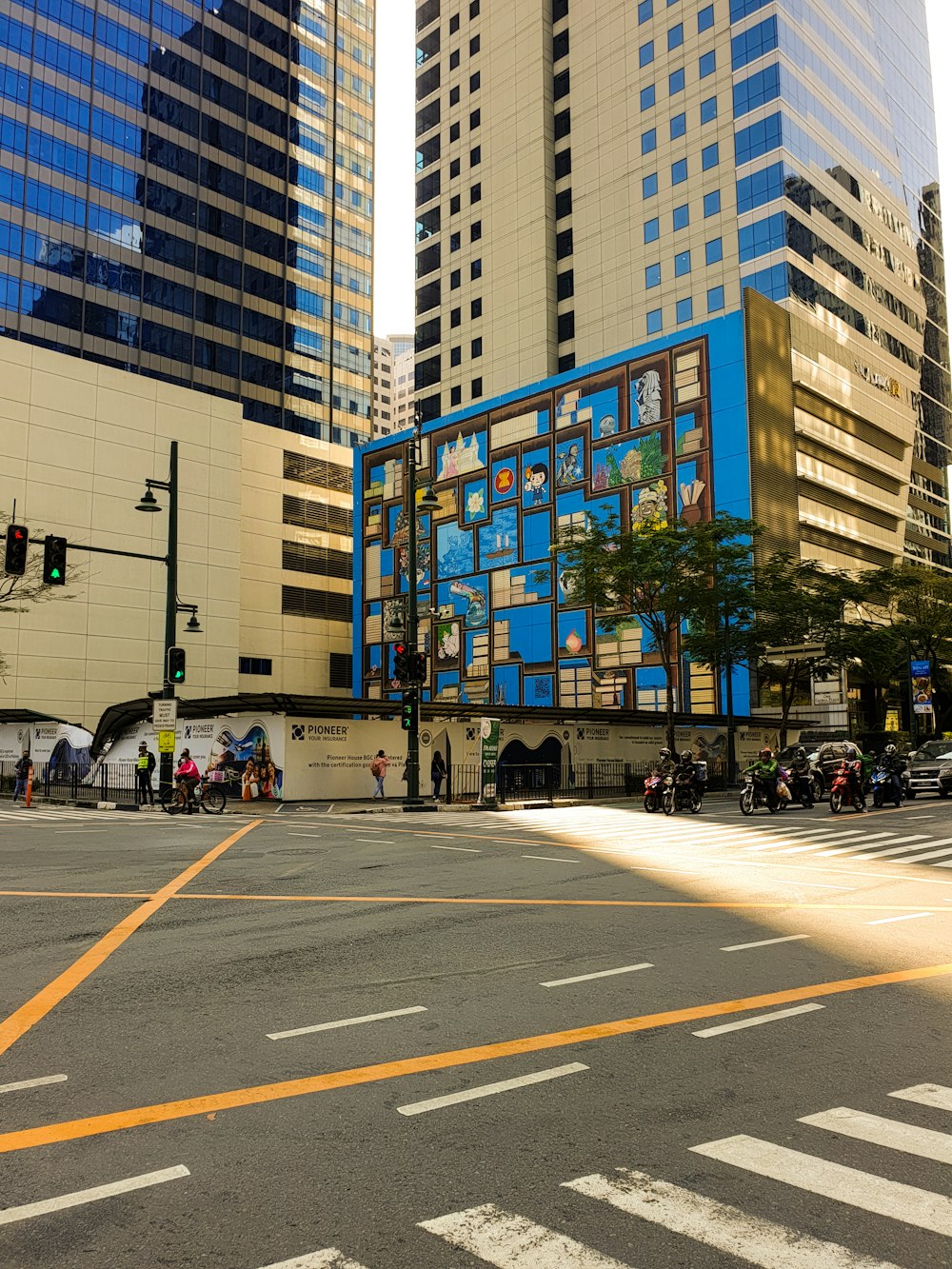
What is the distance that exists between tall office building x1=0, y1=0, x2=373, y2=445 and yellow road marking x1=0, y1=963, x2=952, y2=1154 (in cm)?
6814

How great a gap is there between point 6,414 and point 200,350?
19.0 m

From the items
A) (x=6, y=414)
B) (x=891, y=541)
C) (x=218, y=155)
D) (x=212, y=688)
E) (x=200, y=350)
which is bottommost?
(x=212, y=688)

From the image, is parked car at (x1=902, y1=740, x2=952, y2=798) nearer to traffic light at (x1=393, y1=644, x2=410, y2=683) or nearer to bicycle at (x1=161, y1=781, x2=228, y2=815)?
traffic light at (x1=393, y1=644, x2=410, y2=683)

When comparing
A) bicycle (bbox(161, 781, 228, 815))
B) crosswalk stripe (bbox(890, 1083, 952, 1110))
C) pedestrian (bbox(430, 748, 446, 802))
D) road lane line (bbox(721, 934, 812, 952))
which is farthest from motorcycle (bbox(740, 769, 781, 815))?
crosswalk stripe (bbox(890, 1083, 952, 1110))

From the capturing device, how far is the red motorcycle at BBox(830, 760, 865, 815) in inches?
1029

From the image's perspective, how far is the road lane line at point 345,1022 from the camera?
228 inches

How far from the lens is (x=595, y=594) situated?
3931 centimetres

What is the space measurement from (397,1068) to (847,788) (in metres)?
23.6

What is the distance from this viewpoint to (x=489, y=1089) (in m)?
4.88

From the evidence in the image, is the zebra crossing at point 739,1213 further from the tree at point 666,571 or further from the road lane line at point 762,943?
the tree at point 666,571

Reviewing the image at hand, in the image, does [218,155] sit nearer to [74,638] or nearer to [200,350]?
[200,350]

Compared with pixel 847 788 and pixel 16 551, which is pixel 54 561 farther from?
pixel 847 788

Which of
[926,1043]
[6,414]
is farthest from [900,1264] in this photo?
[6,414]

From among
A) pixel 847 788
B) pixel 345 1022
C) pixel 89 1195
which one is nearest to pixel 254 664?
pixel 847 788
